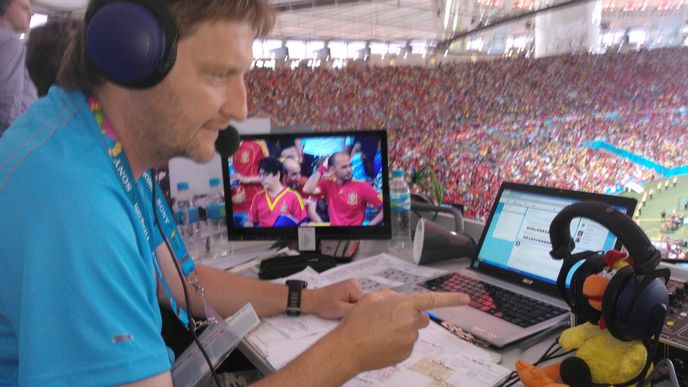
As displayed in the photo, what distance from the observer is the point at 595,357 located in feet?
2.48

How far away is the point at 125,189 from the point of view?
746 mm

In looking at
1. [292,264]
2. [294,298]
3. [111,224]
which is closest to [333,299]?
[294,298]

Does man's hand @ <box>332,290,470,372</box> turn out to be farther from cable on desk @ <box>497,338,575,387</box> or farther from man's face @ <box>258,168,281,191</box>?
man's face @ <box>258,168,281,191</box>

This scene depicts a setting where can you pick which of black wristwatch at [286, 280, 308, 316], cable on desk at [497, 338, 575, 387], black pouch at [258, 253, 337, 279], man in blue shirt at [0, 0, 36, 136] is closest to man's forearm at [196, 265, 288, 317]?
black wristwatch at [286, 280, 308, 316]

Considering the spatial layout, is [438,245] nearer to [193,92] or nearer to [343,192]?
[343,192]

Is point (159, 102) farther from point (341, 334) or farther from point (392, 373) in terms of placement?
point (392, 373)

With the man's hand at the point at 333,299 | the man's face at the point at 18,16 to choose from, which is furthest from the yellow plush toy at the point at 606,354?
the man's face at the point at 18,16

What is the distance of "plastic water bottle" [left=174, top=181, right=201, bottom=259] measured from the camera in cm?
173

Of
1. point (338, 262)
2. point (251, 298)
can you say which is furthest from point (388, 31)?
point (251, 298)

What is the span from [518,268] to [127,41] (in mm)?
990

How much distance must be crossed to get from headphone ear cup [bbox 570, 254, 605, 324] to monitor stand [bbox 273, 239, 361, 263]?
86 cm

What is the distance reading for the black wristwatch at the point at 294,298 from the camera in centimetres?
115

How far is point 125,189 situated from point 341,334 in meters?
0.40

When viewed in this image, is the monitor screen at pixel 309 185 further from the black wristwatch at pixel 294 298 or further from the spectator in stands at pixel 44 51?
the spectator in stands at pixel 44 51
